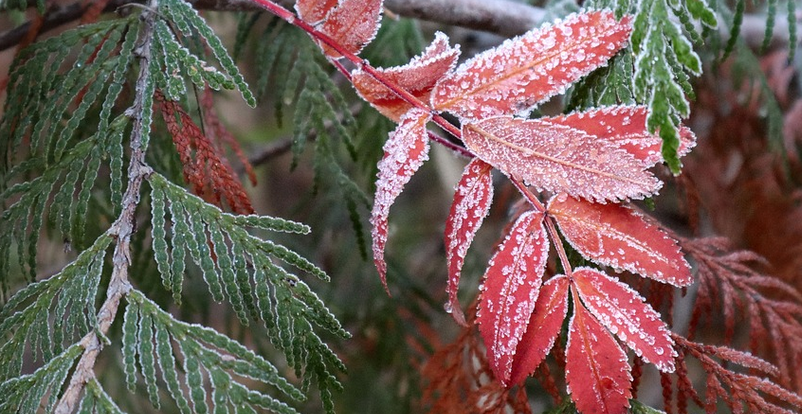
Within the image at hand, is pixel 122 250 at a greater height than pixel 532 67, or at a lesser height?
lesser

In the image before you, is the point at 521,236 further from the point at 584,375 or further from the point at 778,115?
the point at 778,115

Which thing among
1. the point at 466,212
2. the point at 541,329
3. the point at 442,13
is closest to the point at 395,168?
the point at 466,212

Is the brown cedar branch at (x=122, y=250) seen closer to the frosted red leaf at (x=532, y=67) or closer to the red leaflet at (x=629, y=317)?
the frosted red leaf at (x=532, y=67)

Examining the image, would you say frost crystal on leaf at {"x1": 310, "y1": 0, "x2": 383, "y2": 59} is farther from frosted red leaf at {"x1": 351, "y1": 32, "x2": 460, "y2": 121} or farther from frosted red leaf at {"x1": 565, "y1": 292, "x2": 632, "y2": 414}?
frosted red leaf at {"x1": 565, "y1": 292, "x2": 632, "y2": 414}

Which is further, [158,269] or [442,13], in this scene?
[442,13]

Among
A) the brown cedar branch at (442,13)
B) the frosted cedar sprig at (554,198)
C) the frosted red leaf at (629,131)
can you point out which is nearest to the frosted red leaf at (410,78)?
the frosted cedar sprig at (554,198)

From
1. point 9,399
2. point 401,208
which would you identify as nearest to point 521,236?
point 9,399

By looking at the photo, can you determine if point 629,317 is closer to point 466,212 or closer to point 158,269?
point 466,212

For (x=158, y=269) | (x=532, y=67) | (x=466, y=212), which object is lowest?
(x=158, y=269)

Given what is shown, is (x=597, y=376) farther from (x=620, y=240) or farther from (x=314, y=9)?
(x=314, y=9)
